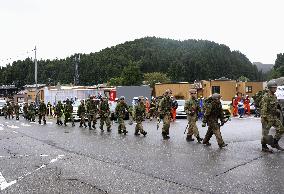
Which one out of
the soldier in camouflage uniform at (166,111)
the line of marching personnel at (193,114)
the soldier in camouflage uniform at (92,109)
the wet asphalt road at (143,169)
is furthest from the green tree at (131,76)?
the wet asphalt road at (143,169)

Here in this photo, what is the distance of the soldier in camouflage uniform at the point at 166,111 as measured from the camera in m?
16.0

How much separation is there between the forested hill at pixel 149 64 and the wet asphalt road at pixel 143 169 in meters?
109

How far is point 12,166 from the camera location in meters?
10.2

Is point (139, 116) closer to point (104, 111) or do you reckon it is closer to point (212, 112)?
point (104, 111)

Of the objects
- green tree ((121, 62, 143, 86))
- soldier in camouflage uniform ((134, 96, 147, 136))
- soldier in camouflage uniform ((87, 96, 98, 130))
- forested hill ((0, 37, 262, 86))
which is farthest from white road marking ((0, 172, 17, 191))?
green tree ((121, 62, 143, 86))

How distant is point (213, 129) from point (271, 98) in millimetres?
2093

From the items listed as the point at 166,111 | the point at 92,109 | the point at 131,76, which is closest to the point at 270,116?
the point at 166,111

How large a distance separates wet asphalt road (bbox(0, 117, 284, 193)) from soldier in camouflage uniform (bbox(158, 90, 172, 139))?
6.72 feet

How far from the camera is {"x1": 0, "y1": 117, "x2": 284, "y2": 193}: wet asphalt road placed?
7398 millimetres

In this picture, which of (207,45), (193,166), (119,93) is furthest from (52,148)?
(207,45)

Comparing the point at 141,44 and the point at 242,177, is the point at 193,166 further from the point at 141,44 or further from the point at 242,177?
the point at 141,44

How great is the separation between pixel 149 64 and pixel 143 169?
461ft

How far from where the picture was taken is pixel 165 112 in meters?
16.0

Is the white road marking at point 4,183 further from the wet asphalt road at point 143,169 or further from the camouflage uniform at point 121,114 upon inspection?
the camouflage uniform at point 121,114
